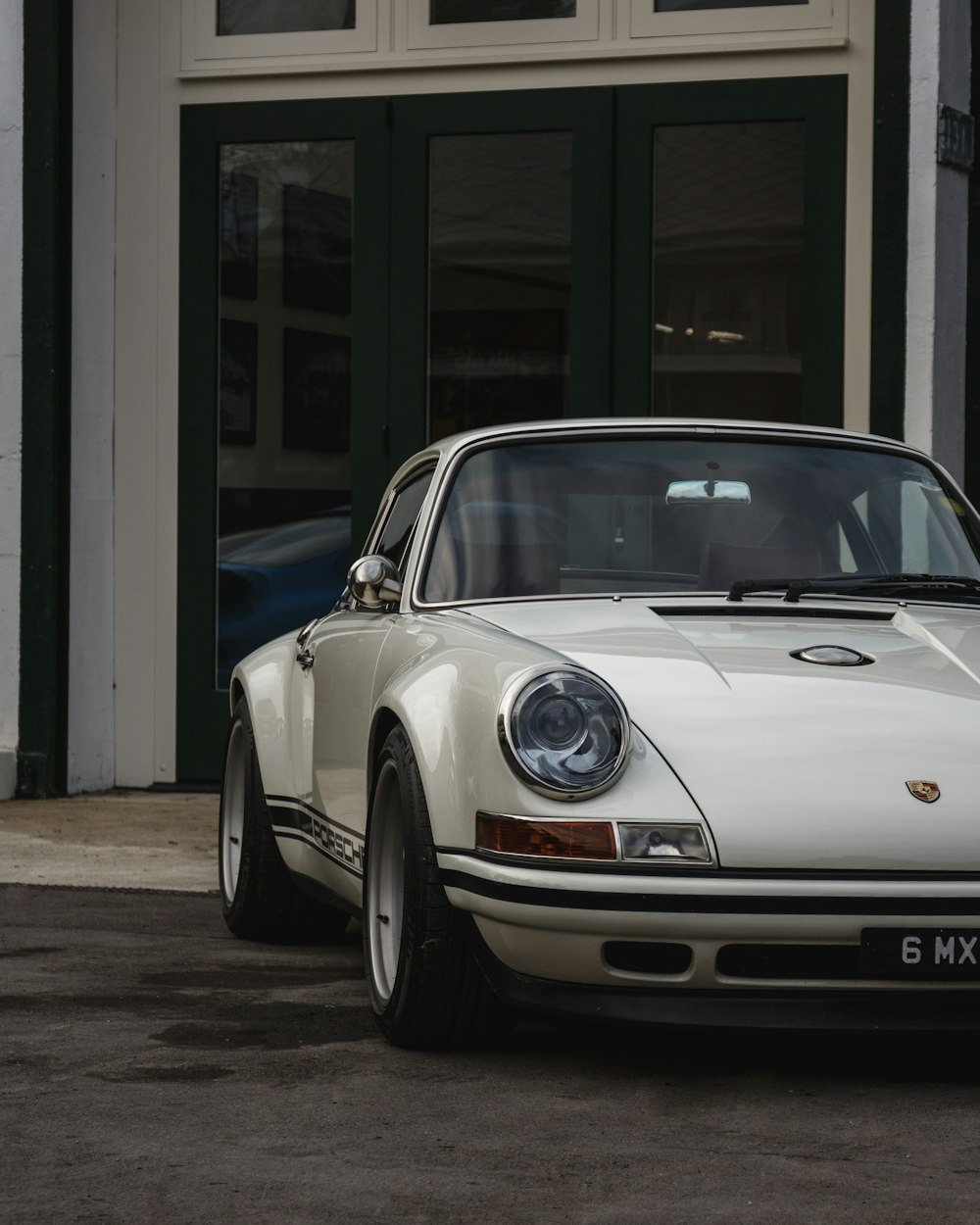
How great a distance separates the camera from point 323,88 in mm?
9859

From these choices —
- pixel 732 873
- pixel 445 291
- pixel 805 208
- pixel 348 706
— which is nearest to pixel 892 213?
pixel 805 208

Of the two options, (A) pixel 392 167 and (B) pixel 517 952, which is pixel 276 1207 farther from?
(A) pixel 392 167

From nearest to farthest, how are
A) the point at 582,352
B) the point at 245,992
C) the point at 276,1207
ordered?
the point at 276,1207 < the point at 245,992 < the point at 582,352

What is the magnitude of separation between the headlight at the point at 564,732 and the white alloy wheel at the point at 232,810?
2.34 metres

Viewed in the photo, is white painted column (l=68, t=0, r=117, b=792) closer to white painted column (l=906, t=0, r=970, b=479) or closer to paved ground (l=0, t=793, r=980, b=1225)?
white painted column (l=906, t=0, r=970, b=479)

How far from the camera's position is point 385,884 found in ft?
15.2

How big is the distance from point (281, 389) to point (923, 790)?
6488 millimetres

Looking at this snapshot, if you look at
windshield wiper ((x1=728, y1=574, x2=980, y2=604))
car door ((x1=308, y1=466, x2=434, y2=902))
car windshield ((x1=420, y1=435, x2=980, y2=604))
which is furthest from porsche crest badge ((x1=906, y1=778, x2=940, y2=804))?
car door ((x1=308, y1=466, x2=434, y2=902))

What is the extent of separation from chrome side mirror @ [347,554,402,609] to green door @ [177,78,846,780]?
451 cm

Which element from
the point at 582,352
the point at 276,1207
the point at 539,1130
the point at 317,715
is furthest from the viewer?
the point at 582,352

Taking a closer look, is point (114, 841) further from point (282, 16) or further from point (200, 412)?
point (282, 16)

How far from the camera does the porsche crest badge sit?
3.85m

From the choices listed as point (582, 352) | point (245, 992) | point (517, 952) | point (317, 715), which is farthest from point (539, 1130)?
point (582, 352)

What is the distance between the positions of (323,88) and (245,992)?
19.3 ft
